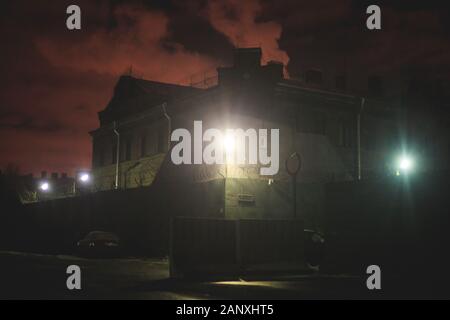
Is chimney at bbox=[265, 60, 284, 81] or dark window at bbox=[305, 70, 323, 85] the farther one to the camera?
dark window at bbox=[305, 70, 323, 85]

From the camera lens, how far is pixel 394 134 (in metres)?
36.3

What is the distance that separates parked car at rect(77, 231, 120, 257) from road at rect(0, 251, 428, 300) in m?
8.77

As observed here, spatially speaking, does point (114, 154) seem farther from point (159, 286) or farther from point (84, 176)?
point (159, 286)

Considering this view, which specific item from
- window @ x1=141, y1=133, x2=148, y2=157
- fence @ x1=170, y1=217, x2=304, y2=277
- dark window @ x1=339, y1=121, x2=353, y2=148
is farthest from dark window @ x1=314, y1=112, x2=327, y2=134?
fence @ x1=170, y1=217, x2=304, y2=277

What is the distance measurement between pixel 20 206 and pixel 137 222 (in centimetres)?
1951

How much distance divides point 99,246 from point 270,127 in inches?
417

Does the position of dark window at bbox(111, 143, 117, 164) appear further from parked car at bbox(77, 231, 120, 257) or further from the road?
the road

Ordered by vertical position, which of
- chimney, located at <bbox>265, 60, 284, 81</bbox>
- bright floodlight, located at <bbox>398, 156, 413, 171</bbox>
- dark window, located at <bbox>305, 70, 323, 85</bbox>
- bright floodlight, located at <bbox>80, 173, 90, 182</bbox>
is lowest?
bright floodlight, located at <bbox>80, 173, 90, 182</bbox>

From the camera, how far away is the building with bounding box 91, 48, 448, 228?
95.9 ft

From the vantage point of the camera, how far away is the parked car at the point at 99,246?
95.9 feet

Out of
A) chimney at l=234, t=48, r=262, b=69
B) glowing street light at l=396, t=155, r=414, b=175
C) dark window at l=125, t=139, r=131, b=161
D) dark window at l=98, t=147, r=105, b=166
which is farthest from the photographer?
dark window at l=98, t=147, r=105, b=166

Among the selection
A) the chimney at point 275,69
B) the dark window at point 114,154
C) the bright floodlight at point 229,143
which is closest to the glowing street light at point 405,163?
the chimney at point 275,69

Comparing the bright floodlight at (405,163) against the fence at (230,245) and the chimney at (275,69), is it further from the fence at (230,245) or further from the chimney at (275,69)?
the fence at (230,245)

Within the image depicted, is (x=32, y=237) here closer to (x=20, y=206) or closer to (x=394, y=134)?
(x=20, y=206)
